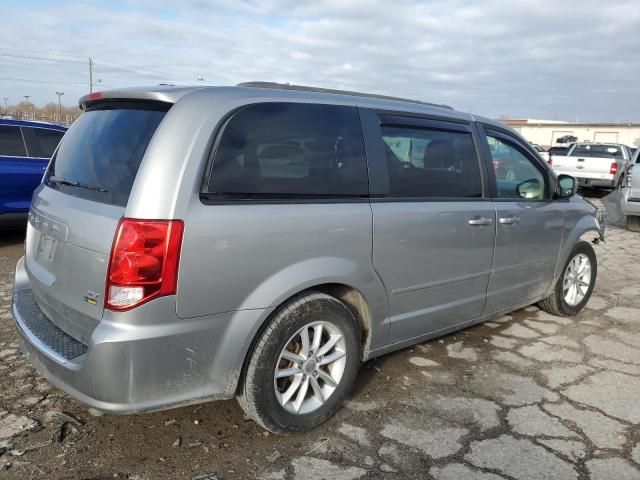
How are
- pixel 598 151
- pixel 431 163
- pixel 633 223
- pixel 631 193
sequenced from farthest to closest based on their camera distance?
pixel 598 151 < pixel 633 223 < pixel 631 193 < pixel 431 163

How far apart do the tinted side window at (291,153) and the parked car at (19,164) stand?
17.8ft

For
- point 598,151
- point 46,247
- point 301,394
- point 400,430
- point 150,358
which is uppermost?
point 598,151

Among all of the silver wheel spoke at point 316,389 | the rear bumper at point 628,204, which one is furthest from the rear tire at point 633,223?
the silver wheel spoke at point 316,389

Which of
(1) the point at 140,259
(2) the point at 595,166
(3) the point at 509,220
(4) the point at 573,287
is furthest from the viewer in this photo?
(2) the point at 595,166

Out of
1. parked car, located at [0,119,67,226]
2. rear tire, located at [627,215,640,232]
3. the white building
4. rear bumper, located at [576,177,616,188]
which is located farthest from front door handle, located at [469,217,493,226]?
the white building

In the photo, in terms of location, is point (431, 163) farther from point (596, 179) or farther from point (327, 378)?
point (596, 179)

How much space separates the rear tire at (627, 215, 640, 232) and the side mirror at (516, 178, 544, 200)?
7242 millimetres

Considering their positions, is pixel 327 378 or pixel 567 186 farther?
pixel 567 186

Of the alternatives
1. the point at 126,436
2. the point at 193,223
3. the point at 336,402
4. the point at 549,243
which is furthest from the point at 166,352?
the point at 549,243

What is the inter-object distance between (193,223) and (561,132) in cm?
5346

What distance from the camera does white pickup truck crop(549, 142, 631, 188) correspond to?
14945mm

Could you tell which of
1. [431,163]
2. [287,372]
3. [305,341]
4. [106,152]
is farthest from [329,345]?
[106,152]

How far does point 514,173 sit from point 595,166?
42.0 ft

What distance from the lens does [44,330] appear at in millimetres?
2615
